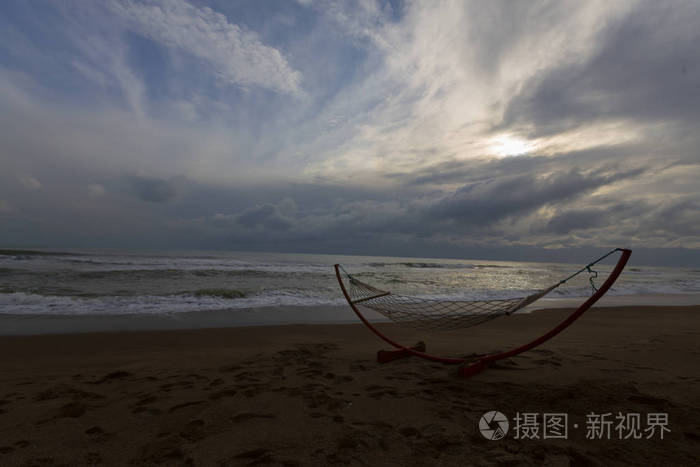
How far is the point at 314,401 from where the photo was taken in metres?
2.97

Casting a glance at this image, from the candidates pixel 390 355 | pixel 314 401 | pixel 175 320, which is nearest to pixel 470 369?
pixel 390 355

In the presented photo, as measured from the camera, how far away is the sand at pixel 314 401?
7.11 ft

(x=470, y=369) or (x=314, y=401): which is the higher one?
(x=470, y=369)

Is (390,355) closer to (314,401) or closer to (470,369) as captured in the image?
(470,369)

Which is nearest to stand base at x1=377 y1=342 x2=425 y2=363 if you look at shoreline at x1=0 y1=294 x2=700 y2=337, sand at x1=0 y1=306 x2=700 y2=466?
sand at x1=0 y1=306 x2=700 y2=466

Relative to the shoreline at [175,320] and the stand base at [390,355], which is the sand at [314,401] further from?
the shoreline at [175,320]

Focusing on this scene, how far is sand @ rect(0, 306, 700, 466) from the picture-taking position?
217 centimetres

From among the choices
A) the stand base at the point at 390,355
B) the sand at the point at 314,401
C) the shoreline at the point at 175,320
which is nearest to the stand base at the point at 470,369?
the sand at the point at 314,401

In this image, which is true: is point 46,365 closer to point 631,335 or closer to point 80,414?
point 80,414

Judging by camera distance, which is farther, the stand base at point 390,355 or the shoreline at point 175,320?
the shoreline at point 175,320

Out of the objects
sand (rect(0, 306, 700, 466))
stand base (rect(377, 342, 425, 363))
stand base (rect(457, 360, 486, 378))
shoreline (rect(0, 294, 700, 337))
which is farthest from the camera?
shoreline (rect(0, 294, 700, 337))

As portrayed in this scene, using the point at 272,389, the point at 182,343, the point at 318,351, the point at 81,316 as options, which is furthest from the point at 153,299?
the point at 272,389

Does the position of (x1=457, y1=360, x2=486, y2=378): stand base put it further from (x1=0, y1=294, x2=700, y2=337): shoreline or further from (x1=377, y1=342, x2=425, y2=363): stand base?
(x1=0, y1=294, x2=700, y2=337): shoreline

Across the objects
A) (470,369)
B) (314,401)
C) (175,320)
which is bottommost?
(175,320)
